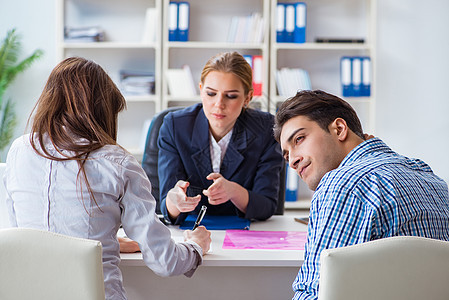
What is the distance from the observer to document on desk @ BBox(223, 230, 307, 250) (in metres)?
1.61

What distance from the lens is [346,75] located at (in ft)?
14.0

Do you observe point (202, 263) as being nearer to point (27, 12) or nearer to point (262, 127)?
point (262, 127)

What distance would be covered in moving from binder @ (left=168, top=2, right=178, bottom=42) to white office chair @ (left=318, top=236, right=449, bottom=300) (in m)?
3.48

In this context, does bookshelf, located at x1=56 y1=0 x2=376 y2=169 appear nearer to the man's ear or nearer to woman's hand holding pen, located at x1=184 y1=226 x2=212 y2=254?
woman's hand holding pen, located at x1=184 y1=226 x2=212 y2=254

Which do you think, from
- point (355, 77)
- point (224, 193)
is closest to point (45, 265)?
point (224, 193)

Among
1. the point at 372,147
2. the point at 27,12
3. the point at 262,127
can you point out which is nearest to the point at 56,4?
the point at 27,12

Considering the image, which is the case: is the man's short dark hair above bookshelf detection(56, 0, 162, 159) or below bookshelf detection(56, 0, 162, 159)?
below

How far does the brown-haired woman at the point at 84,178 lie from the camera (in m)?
1.28

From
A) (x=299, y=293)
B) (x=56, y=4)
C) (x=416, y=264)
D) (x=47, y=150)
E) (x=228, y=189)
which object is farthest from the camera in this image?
(x=56, y=4)

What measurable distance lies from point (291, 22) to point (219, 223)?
2669 mm

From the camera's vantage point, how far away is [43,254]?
1035mm

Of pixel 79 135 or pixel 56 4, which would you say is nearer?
pixel 79 135

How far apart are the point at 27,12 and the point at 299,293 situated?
3.95 metres

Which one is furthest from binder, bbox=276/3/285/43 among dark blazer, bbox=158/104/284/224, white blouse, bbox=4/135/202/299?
white blouse, bbox=4/135/202/299
